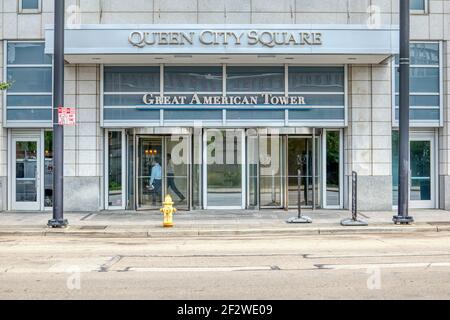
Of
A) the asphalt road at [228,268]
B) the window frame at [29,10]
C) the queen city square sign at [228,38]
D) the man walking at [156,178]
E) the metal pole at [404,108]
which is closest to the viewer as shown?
the asphalt road at [228,268]

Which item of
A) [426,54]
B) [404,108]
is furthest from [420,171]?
[404,108]

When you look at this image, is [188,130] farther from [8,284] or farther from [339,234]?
[8,284]

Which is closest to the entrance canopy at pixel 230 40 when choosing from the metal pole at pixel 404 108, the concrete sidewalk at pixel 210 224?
the metal pole at pixel 404 108

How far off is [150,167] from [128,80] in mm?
2855

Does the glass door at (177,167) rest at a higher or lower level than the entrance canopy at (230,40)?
lower

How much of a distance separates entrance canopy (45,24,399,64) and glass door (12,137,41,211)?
11.8ft

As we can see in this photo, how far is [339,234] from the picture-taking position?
15.6 metres

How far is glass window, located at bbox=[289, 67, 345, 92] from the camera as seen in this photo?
20.1m

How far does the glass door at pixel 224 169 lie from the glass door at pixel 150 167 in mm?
1491

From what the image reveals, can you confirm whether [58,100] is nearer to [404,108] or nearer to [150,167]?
[150,167]

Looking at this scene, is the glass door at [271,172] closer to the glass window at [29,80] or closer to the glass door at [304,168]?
the glass door at [304,168]

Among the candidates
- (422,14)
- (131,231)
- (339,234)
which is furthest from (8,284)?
(422,14)

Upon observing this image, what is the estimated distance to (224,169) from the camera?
2039 cm

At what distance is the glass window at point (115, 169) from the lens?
801 inches
